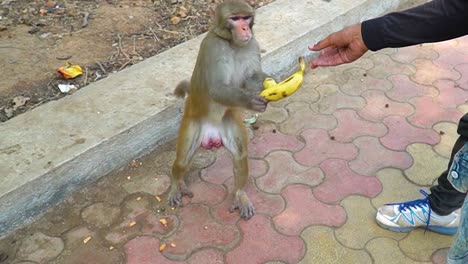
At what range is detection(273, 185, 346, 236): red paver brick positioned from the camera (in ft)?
10.4

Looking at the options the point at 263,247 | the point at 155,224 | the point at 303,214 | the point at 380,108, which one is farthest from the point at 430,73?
the point at 155,224

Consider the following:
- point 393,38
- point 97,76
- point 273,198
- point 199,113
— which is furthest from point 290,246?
point 97,76

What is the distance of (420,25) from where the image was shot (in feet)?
7.78

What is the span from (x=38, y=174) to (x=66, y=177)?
0.65ft

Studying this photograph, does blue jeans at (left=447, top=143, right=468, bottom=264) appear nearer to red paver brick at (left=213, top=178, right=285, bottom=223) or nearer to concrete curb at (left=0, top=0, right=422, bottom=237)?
red paver brick at (left=213, top=178, right=285, bottom=223)

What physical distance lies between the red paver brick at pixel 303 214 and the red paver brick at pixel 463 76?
6.47 feet

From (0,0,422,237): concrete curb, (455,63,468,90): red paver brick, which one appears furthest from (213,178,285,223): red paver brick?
(455,63,468,90): red paver brick

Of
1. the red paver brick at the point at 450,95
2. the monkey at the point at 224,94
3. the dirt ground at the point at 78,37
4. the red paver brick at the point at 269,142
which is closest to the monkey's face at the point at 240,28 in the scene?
the monkey at the point at 224,94

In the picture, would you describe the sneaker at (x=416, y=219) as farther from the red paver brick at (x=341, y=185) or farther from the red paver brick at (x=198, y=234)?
the red paver brick at (x=198, y=234)

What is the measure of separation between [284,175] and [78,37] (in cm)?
232

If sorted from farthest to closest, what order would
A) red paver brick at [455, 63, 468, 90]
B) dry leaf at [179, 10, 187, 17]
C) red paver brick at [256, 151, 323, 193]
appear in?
dry leaf at [179, 10, 187, 17]
red paver brick at [455, 63, 468, 90]
red paver brick at [256, 151, 323, 193]

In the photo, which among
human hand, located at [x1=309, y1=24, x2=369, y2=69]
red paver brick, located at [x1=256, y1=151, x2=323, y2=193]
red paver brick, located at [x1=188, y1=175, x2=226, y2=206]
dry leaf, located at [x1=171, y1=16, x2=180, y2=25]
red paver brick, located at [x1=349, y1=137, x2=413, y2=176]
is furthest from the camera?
dry leaf, located at [x1=171, y1=16, x2=180, y2=25]

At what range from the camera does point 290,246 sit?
9.97 ft

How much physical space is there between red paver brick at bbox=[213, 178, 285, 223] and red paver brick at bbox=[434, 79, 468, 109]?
70.7 inches
